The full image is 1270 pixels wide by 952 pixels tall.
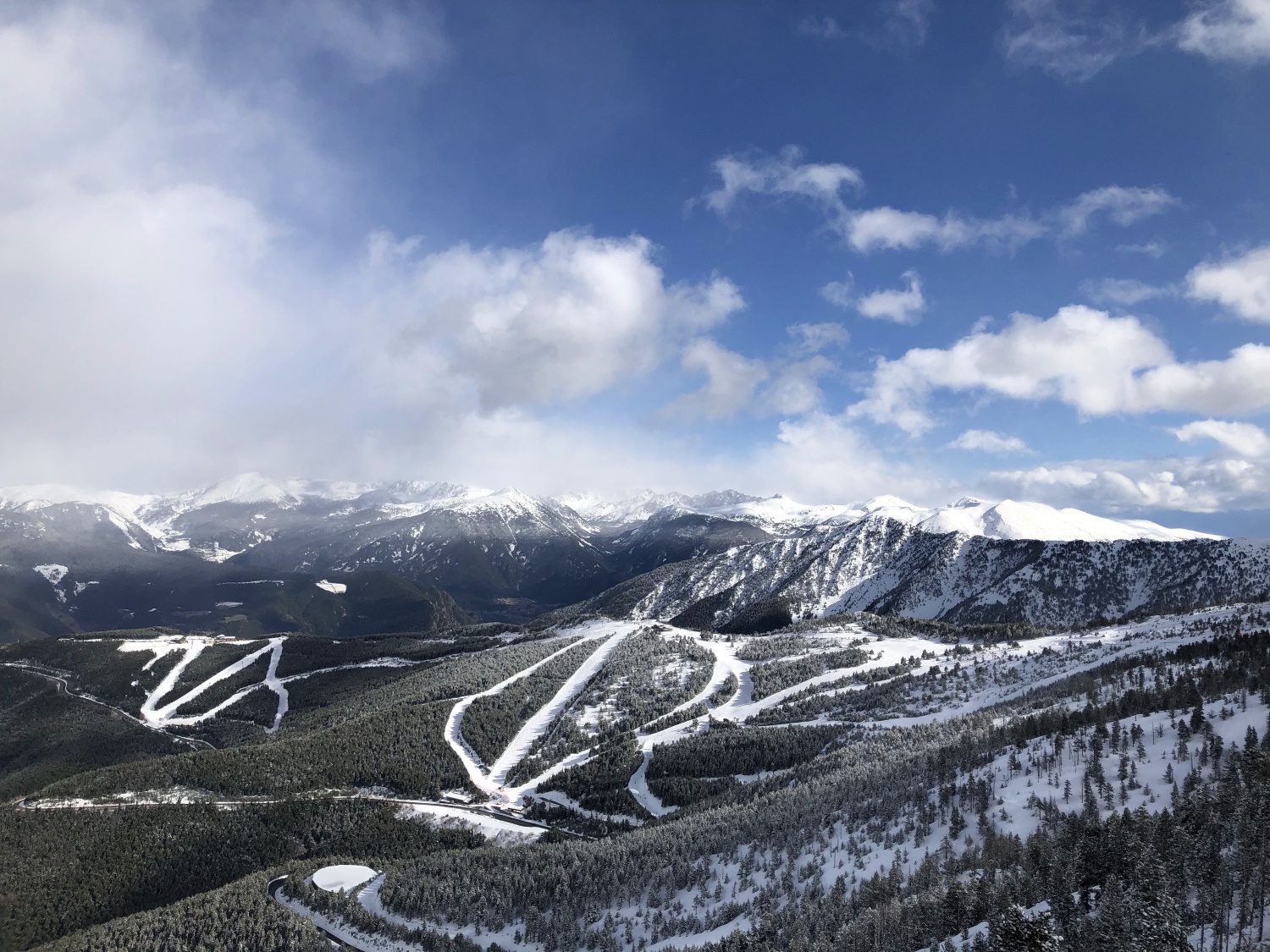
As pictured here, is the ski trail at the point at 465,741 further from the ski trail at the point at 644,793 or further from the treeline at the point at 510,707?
the ski trail at the point at 644,793

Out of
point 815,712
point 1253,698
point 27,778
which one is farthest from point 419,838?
point 27,778

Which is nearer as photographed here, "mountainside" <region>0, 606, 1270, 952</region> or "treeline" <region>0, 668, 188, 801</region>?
"mountainside" <region>0, 606, 1270, 952</region>

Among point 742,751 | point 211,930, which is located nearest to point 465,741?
point 742,751

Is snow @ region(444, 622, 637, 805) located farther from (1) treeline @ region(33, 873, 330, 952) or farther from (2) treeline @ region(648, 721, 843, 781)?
(1) treeline @ region(33, 873, 330, 952)

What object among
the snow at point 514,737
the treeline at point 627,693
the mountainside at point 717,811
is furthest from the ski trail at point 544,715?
the treeline at point 627,693

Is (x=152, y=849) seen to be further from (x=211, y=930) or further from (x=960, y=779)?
(x=960, y=779)

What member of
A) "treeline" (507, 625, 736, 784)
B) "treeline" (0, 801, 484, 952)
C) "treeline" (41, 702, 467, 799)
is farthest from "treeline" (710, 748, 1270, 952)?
"treeline" (41, 702, 467, 799)

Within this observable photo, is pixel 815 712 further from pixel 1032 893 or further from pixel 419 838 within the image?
pixel 1032 893

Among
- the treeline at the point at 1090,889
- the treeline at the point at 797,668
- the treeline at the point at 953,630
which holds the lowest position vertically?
the treeline at the point at 797,668
